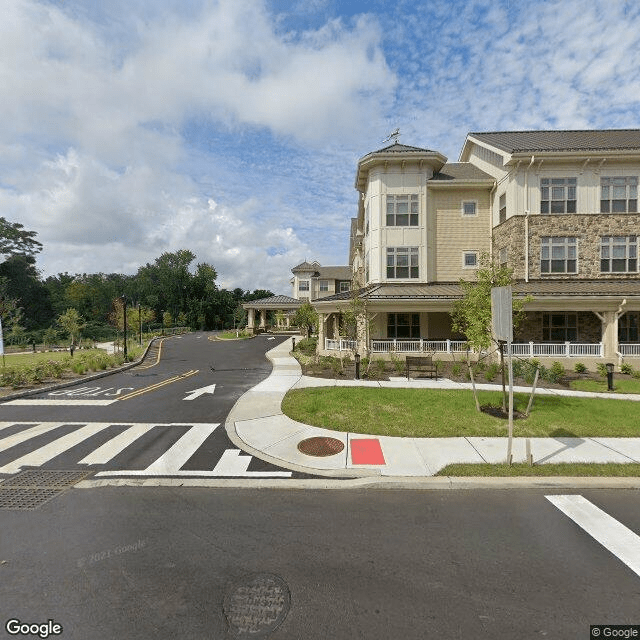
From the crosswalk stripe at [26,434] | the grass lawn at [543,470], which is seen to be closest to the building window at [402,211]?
the grass lawn at [543,470]

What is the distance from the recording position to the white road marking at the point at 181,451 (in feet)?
22.4

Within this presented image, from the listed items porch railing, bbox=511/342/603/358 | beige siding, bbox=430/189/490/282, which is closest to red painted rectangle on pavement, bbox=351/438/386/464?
porch railing, bbox=511/342/603/358

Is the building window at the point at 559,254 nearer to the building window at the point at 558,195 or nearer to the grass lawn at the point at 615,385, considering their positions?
the building window at the point at 558,195

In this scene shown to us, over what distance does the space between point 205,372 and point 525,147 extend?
23977mm

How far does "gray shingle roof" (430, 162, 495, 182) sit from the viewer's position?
22078 mm

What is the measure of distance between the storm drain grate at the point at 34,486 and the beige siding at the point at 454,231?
2124 centimetres

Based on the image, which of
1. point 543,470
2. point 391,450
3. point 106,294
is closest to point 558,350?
point 543,470

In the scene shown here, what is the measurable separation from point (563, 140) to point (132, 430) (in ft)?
96.4

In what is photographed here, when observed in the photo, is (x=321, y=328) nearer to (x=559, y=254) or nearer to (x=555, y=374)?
(x=555, y=374)

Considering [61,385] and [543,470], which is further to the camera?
[61,385]

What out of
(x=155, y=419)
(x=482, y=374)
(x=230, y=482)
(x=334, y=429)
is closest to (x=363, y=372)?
(x=482, y=374)

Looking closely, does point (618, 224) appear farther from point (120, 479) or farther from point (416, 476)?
point (120, 479)

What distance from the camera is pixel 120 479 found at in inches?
250

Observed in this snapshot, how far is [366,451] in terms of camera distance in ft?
24.8
